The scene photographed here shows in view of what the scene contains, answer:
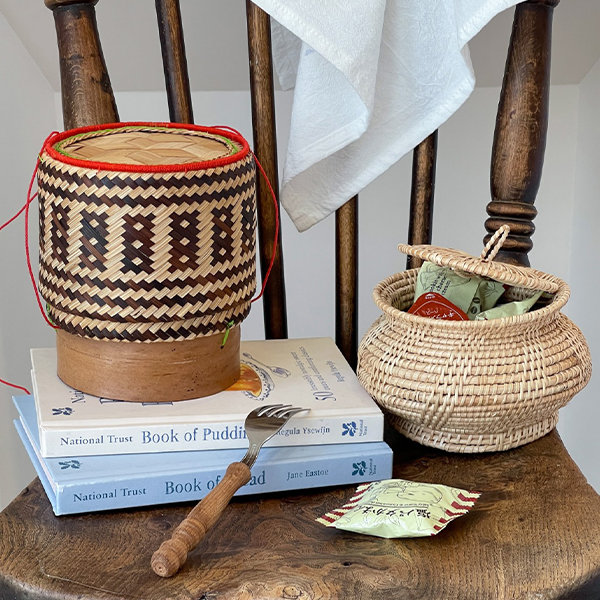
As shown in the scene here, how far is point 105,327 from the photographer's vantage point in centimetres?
60

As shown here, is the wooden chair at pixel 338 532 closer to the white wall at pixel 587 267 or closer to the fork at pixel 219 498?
the fork at pixel 219 498

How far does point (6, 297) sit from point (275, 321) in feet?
1.33

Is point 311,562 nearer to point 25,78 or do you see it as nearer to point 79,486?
point 79,486

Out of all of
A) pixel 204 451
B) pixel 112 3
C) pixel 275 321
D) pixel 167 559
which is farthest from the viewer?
pixel 112 3

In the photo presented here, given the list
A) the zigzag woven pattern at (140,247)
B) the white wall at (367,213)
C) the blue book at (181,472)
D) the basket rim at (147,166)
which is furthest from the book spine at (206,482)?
the white wall at (367,213)

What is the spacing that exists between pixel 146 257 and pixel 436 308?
0.24 metres

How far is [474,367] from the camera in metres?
0.61

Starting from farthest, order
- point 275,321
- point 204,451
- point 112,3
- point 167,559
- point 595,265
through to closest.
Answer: point 595,265
point 112,3
point 275,321
point 204,451
point 167,559

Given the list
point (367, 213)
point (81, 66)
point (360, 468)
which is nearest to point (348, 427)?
point (360, 468)

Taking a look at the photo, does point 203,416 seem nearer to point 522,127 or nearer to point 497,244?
point 497,244

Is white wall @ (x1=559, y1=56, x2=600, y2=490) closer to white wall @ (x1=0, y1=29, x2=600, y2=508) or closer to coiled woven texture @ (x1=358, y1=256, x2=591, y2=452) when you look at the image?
white wall @ (x1=0, y1=29, x2=600, y2=508)

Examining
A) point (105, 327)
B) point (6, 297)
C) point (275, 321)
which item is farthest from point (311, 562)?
point (6, 297)

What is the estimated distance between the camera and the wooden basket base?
62 cm

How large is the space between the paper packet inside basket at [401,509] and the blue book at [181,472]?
3 cm
